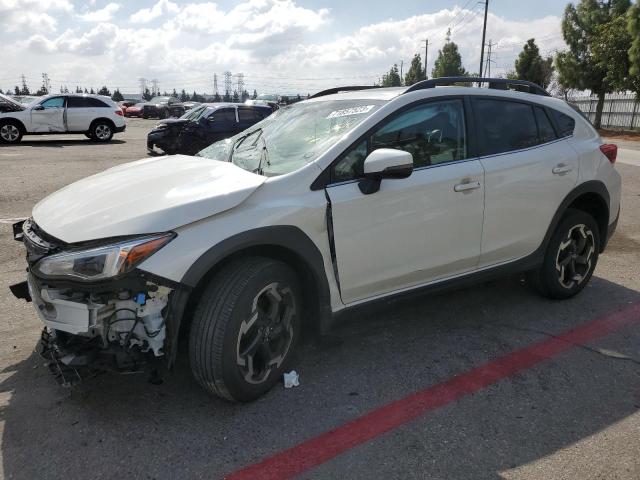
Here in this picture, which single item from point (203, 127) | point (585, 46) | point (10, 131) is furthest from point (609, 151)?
point (585, 46)

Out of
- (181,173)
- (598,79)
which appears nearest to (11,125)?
(181,173)

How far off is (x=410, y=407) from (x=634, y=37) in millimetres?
28192

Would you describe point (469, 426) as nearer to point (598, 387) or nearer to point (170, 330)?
point (598, 387)

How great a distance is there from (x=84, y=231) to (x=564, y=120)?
11.8 feet

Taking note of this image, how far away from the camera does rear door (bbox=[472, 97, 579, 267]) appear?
12.4ft

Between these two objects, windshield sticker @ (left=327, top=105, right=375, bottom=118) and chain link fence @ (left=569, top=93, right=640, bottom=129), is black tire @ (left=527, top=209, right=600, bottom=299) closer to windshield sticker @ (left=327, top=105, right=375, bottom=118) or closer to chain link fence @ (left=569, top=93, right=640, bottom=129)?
windshield sticker @ (left=327, top=105, right=375, bottom=118)

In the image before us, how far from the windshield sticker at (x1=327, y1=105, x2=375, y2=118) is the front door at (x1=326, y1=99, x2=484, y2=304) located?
0.63ft

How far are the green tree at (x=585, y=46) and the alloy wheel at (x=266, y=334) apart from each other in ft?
109

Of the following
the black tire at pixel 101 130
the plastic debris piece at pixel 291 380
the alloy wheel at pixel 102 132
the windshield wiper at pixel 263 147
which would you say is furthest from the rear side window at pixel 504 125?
the alloy wheel at pixel 102 132

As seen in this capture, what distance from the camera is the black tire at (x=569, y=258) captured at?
170 inches

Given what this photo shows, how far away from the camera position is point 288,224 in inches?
114

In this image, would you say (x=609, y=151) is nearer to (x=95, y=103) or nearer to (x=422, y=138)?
(x=422, y=138)

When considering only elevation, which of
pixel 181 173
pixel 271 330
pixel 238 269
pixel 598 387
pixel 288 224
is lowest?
pixel 598 387

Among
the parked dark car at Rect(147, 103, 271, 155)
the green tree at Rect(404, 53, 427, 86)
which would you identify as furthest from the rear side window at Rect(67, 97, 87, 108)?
the green tree at Rect(404, 53, 427, 86)
